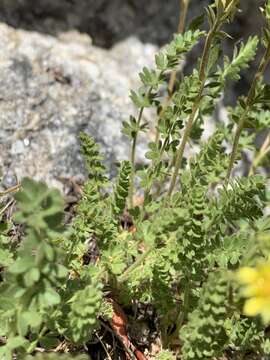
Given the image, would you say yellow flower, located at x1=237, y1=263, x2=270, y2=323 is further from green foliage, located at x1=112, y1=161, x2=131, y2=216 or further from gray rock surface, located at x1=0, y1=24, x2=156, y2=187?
gray rock surface, located at x1=0, y1=24, x2=156, y2=187

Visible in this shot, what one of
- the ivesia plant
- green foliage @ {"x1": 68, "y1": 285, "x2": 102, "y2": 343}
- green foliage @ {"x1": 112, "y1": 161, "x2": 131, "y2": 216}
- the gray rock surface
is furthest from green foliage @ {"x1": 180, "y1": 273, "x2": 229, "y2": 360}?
the gray rock surface

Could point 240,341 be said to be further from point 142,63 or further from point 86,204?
point 142,63

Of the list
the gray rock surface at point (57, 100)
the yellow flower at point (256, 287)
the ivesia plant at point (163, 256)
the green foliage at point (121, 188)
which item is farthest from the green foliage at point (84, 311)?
the gray rock surface at point (57, 100)

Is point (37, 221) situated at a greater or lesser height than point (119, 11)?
greater

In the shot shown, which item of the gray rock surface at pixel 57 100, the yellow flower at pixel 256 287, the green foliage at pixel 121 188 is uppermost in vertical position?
the yellow flower at pixel 256 287

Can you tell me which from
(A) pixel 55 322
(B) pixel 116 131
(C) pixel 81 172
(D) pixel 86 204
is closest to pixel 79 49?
(B) pixel 116 131

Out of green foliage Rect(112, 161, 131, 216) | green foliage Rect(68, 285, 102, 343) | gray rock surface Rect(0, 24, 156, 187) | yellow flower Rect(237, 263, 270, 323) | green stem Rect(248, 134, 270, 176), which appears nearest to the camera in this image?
yellow flower Rect(237, 263, 270, 323)

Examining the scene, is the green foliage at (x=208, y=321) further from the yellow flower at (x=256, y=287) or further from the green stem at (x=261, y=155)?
the green stem at (x=261, y=155)
